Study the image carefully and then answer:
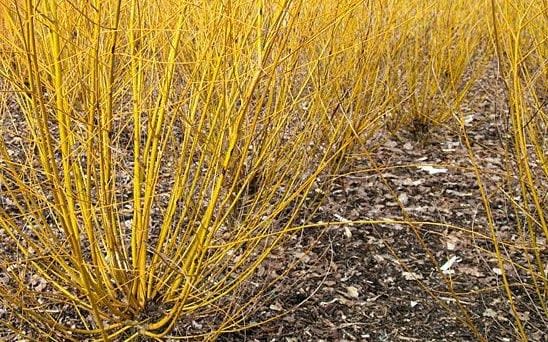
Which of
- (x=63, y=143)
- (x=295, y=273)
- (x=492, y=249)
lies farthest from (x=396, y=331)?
(x=63, y=143)

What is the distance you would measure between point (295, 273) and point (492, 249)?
0.88 meters

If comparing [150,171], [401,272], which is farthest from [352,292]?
[150,171]

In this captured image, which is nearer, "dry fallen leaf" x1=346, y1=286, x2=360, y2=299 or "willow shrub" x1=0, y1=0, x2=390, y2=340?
"willow shrub" x1=0, y1=0, x2=390, y2=340

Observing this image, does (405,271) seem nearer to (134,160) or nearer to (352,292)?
(352,292)

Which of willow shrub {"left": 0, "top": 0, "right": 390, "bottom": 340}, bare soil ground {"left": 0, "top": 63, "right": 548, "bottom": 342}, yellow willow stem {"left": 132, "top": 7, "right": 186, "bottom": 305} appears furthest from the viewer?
bare soil ground {"left": 0, "top": 63, "right": 548, "bottom": 342}

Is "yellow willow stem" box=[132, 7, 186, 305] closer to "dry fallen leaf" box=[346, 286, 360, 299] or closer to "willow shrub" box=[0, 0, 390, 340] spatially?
"willow shrub" box=[0, 0, 390, 340]

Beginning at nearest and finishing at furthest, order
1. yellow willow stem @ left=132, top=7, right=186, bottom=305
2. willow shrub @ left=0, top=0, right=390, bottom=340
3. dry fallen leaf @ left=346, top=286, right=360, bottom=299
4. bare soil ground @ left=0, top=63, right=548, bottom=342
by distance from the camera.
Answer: willow shrub @ left=0, top=0, right=390, bottom=340
yellow willow stem @ left=132, top=7, right=186, bottom=305
bare soil ground @ left=0, top=63, right=548, bottom=342
dry fallen leaf @ left=346, top=286, right=360, bottom=299

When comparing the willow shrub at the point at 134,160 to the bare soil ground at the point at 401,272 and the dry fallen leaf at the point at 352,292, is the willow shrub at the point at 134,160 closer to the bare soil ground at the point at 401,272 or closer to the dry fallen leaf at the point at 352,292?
the bare soil ground at the point at 401,272

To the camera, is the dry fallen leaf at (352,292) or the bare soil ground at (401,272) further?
the dry fallen leaf at (352,292)

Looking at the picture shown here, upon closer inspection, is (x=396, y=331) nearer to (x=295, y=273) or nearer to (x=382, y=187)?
(x=295, y=273)

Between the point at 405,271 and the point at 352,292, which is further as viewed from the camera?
the point at 405,271

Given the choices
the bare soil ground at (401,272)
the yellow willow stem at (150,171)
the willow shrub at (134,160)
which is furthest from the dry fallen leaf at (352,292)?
the yellow willow stem at (150,171)

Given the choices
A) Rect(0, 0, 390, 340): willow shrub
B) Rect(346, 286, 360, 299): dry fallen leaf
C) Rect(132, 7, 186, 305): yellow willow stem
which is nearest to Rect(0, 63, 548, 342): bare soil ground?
Rect(346, 286, 360, 299): dry fallen leaf

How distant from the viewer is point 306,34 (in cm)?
228
